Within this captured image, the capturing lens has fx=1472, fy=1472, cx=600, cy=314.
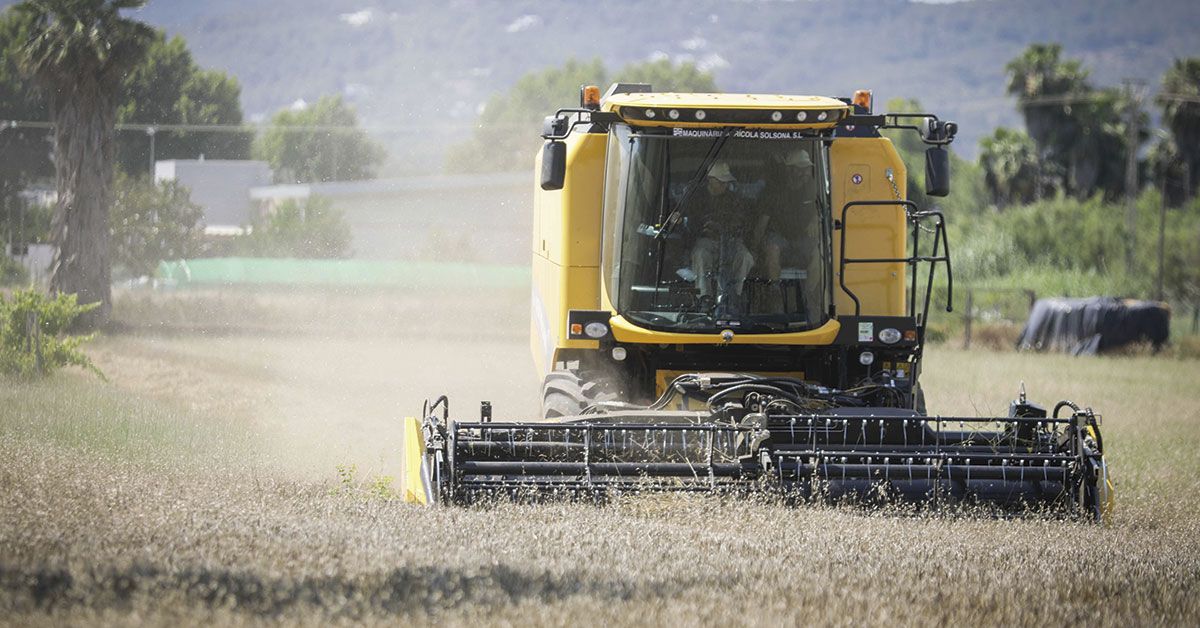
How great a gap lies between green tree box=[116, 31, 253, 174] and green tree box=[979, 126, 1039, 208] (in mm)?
36230

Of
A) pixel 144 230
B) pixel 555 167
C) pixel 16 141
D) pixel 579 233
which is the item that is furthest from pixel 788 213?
pixel 16 141

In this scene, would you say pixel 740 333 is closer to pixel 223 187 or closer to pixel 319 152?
pixel 223 187

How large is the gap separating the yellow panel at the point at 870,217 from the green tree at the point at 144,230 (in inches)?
1285

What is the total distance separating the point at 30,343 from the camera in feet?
56.5

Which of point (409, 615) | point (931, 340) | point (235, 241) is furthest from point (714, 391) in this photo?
point (235, 241)

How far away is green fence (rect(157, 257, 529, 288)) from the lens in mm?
37438

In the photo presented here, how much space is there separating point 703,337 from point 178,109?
198 feet

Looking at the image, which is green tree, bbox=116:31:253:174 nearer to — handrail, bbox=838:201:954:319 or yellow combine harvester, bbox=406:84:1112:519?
yellow combine harvester, bbox=406:84:1112:519

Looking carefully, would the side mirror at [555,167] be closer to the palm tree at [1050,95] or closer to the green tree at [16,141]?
the green tree at [16,141]

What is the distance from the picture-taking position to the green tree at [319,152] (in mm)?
70375

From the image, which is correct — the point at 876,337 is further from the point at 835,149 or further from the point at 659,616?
the point at 659,616

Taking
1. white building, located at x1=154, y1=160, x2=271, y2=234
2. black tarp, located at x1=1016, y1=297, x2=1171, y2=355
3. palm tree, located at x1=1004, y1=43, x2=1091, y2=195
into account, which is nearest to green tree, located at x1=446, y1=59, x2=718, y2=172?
white building, located at x1=154, y1=160, x2=271, y2=234

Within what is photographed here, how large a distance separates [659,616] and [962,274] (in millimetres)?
48651

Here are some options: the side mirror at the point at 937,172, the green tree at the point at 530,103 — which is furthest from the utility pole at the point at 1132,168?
the side mirror at the point at 937,172
